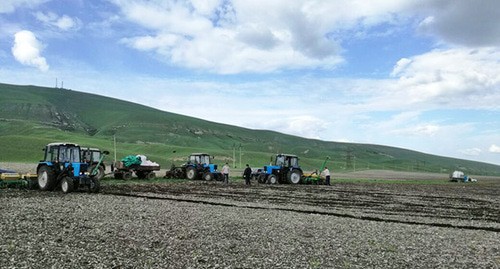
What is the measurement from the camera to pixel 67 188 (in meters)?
25.4

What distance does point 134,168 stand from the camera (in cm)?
4250

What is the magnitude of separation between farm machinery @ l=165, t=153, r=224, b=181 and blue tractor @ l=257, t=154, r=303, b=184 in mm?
4596

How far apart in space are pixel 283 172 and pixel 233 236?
28.4 meters

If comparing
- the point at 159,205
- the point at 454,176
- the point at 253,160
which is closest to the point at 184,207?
the point at 159,205

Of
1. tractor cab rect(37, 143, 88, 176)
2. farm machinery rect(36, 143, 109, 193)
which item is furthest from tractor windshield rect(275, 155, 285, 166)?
tractor cab rect(37, 143, 88, 176)

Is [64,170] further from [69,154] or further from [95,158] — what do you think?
[95,158]

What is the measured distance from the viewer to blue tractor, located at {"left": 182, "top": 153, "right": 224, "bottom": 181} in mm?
43469

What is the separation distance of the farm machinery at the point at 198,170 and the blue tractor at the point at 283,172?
4.60 m

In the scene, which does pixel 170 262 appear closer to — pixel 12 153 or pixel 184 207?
pixel 184 207

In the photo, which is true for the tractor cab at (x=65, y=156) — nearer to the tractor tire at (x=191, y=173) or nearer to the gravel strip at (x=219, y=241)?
the gravel strip at (x=219, y=241)

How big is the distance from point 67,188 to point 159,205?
7482 mm

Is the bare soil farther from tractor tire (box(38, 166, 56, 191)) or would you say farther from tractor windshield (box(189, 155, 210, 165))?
tractor windshield (box(189, 155, 210, 165))

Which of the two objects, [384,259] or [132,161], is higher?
[132,161]

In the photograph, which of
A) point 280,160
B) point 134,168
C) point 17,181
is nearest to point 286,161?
point 280,160
